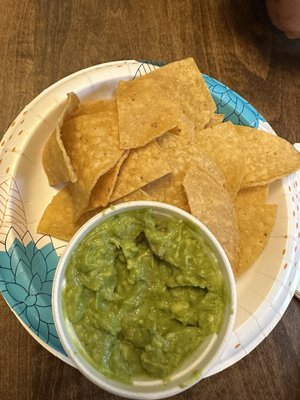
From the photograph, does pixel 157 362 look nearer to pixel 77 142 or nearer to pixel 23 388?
pixel 23 388

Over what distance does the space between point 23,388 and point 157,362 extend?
1.57 ft

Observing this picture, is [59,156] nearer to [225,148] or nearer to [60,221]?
[60,221]

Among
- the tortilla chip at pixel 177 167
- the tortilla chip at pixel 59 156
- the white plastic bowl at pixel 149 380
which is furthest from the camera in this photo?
the tortilla chip at pixel 177 167

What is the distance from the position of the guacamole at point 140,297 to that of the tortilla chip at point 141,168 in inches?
5.9

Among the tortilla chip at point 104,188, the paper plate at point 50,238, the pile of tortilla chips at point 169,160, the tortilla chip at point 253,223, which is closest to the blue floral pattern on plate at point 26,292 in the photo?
the paper plate at point 50,238

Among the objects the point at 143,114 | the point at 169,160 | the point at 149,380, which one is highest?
the point at 143,114

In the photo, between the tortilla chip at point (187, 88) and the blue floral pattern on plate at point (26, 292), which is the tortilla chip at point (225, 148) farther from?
the blue floral pattern on plate at point (26, 292)

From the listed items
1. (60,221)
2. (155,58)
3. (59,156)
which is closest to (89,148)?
(59,156)

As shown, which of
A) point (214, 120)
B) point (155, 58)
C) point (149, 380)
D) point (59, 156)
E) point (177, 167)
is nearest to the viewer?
point (149, 380)

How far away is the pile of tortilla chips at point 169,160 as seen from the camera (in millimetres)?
1123

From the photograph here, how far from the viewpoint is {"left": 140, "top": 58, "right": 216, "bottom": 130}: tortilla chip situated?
4.09 ft

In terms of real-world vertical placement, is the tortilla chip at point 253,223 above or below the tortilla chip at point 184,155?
below

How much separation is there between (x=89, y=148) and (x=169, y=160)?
22cm

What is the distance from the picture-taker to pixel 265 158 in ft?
4.17
